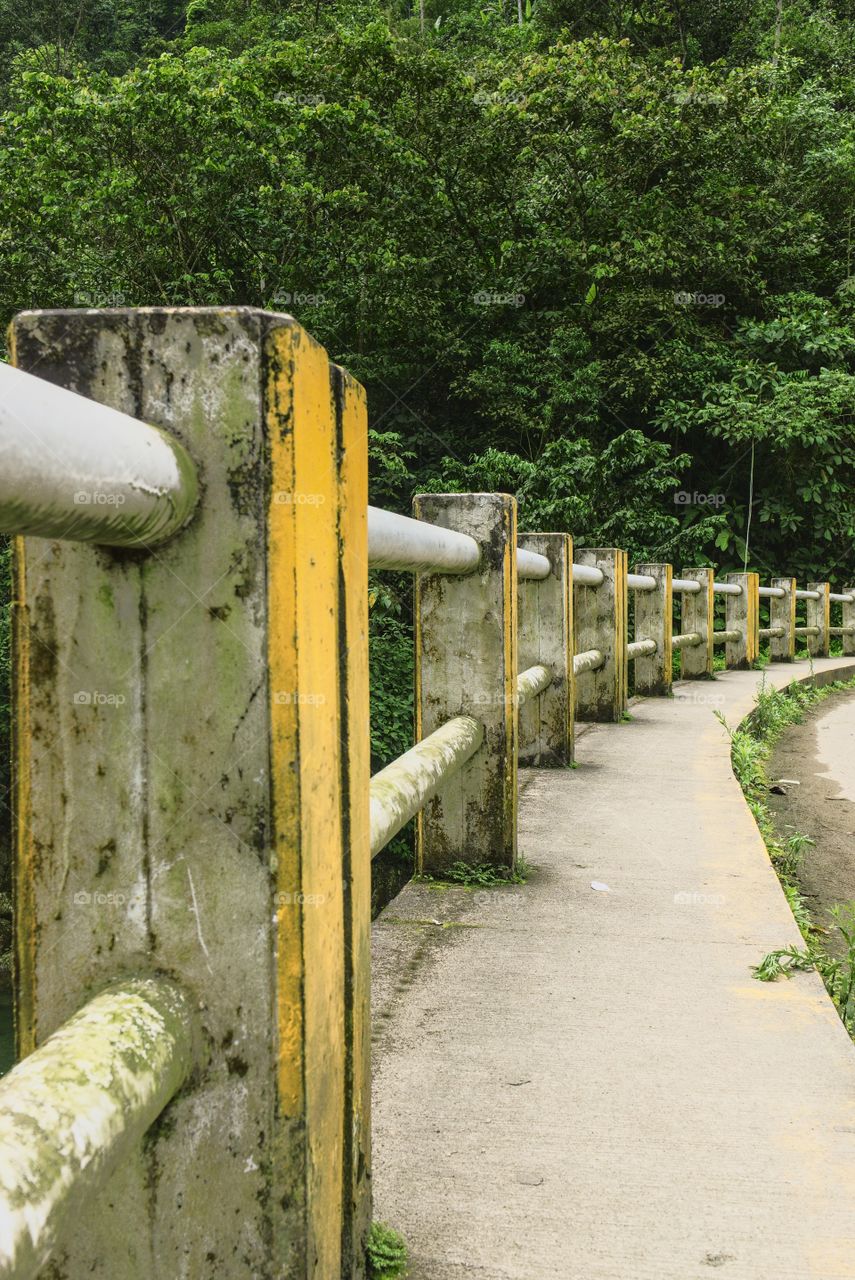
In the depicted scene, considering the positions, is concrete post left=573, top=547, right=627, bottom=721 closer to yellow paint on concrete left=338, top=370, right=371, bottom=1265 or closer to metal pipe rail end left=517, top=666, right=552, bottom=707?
metal pipe rail end left=517, top=666, right=552, bottom=707

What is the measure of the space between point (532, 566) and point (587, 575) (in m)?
1.64

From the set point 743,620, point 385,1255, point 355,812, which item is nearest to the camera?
point 355,812

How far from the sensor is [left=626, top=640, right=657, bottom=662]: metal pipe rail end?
266 inches

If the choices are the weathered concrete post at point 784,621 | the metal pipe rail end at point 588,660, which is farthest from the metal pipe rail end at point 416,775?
the weathered concrete post at point 784,621

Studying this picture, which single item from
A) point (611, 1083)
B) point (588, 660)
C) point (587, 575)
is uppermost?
point (587, 575)

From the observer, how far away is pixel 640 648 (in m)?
6.96

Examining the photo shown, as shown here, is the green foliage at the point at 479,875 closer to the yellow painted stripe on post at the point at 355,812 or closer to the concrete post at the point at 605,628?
the yellow painted stripe on post at the point at 355,812

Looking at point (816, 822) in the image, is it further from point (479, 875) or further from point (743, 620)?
point (743, 620)

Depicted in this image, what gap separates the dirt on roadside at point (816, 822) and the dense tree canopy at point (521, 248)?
7311 mm

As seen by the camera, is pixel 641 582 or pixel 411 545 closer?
pixel 411 545

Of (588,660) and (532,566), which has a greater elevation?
(532,566)

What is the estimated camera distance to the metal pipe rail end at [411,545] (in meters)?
1.63

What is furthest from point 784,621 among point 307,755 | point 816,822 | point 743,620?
point 307,755

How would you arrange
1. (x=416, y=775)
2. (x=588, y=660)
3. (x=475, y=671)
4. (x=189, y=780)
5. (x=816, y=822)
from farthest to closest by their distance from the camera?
(x=588, y=660) < (x=816, y=822) < (x=475, y=671) < (x=416, y=775) < (x=189, y=780)
